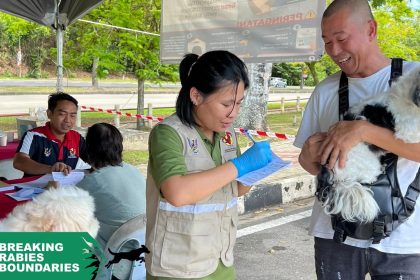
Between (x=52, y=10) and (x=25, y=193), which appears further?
(x=52, y=10)

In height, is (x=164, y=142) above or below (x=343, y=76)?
below

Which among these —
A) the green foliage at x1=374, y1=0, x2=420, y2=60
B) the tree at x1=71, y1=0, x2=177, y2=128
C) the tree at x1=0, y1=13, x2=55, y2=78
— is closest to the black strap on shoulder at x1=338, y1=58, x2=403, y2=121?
the tree at x1=71, y1=0, x2=177, y2=128

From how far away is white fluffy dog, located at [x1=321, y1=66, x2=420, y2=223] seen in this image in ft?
5.06

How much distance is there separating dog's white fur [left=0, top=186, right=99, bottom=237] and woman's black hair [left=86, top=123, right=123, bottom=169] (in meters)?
1.40

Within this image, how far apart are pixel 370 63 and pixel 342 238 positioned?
0.71 metres

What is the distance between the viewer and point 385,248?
168cm

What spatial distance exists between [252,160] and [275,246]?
3.03m

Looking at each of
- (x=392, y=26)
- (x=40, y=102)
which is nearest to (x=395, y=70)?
(x=392, y=26)

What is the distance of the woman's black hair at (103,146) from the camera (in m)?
2.70

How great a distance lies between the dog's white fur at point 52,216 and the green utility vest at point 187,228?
A: 0.36 meters

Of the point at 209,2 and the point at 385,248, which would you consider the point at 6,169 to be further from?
the point at 385,248

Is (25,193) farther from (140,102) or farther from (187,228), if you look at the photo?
(140,102)

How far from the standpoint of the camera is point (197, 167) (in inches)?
64.4

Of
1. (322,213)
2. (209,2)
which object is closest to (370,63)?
(322,213)
